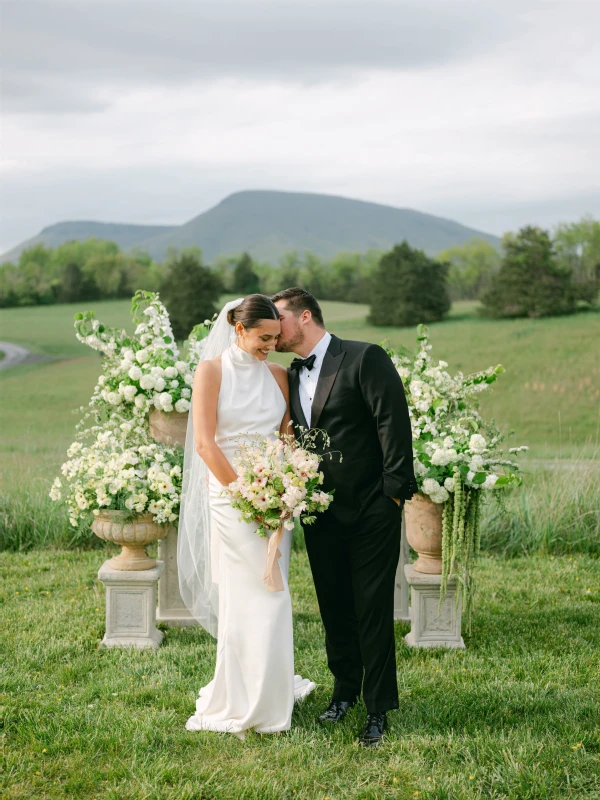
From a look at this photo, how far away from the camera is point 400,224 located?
2133 inches

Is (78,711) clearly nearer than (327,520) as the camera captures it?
No

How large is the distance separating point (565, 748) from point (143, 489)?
10.4 feet

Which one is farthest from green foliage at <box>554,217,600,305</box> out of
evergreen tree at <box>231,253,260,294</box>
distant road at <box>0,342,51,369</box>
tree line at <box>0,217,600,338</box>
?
distant road at <box>0,342,51,369</box>

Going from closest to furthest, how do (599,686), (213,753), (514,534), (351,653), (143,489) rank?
(213,753)
(351,653)
(599,686)
(143,489)
(514,534)

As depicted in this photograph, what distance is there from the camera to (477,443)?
5469 mm

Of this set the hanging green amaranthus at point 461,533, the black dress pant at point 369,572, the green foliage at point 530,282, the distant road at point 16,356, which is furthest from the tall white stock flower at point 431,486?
the distant road at point 16,356

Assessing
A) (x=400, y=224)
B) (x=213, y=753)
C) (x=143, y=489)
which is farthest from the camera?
(x=400, y=224)

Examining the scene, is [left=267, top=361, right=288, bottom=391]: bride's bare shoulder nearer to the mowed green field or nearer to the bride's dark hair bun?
the bride's dark hair bun

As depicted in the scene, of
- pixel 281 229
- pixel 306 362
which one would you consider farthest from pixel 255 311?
pixel 281 229

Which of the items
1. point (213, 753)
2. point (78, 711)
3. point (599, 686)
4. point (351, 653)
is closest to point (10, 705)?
point (78, 711)

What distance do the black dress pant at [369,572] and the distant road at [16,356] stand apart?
24.6m

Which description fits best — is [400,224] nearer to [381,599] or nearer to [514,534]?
[514,534]

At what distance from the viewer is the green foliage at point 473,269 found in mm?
27062

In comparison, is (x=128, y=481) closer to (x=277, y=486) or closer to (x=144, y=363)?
(x=144, y=363)
